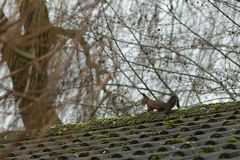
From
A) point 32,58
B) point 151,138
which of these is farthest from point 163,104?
point 32,58

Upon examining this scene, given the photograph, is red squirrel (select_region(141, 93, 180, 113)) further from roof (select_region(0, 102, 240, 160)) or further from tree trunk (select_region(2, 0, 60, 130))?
tree trunk (select_region(2, 0, 60, 130))

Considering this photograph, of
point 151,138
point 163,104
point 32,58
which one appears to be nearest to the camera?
point 32,58

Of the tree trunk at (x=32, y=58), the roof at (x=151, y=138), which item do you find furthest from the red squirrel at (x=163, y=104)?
the tree trunk at (x=32, y=58)

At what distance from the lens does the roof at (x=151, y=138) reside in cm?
572

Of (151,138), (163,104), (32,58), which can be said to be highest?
(32,58)

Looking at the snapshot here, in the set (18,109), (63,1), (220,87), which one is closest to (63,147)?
(63,1)

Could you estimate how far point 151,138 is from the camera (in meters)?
6.70

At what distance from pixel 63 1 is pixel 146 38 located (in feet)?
38.9

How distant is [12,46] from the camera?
2850mm

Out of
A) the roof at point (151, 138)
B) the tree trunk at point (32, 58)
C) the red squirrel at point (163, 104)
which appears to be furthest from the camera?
the red squirrel at point (163, 104)

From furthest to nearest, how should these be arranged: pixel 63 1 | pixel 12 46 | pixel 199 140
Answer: pixel 199 140, pixel 63 1, pixel 12 46

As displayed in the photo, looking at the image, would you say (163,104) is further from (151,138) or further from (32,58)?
(32,58)

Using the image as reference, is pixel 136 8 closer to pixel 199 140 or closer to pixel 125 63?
pixel 125 63

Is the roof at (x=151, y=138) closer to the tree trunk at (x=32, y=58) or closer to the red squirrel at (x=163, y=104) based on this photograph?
the red squirrel at (x=163, y=104)
